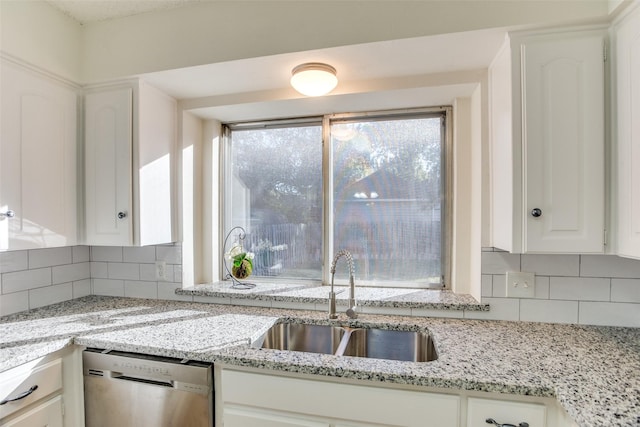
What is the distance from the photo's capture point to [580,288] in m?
1.44

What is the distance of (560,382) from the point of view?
37.9 inches

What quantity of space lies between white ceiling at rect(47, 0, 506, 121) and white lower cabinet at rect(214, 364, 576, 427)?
1.31 meters

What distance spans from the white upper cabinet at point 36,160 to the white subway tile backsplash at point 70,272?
31 cm

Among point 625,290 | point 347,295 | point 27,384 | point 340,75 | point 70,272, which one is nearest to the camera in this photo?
point 27,384

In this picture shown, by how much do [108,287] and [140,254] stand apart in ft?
1.03

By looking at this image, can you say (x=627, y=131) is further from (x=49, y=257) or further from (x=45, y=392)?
(x=49, y=257)

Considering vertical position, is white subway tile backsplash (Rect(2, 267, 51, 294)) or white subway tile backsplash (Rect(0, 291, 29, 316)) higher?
white subway tile backsplash (Rect(2, 267, 51, 294))

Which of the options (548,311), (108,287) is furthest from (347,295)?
(108,287)

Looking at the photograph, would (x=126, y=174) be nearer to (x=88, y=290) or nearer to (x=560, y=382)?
(x=88, y=290)

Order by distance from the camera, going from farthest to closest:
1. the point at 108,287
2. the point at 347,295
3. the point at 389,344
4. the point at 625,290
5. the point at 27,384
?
the point at 108,287 < the point at 347,295 < the point at 389,344 < the point at 625,290 < the point at 27,384

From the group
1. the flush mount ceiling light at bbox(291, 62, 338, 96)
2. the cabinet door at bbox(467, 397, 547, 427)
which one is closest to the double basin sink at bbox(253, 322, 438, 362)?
the cabinet door at bbox(467, 397, 547, 427)

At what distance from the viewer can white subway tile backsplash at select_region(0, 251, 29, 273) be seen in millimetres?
1597

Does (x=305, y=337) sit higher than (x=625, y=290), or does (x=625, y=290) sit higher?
(x=625, y=290)

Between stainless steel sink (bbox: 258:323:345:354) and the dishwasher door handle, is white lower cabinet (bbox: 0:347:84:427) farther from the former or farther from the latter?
stainless steel sink (bbox: 258:323:345:354)
